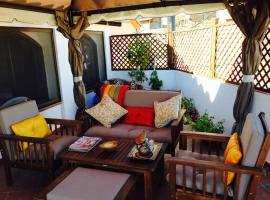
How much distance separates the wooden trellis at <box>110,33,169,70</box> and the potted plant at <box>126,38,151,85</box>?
0.12 meters

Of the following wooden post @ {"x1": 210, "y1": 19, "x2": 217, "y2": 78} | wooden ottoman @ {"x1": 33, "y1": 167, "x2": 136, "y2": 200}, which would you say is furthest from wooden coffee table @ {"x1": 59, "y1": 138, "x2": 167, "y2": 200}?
wooden post @ {"x1": 210, "y1": 19, "x2": 217, "y2": 78}

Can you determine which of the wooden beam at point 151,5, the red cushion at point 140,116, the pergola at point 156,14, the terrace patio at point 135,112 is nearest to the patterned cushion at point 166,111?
the terrace patio at point 135,112

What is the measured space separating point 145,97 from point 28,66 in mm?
2194

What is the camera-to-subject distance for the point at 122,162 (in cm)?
244

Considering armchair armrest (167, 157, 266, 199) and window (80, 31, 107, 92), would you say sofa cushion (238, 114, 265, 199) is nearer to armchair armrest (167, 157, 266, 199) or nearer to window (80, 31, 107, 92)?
armchair armrest (167, 157, 266, 199)

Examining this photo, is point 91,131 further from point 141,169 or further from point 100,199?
point 100,199

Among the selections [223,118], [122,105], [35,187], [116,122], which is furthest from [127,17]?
[35,187]

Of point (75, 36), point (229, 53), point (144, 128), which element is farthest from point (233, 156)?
point (75, 36)

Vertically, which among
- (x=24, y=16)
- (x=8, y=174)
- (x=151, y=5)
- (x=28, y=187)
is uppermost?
(x=151, y=5)

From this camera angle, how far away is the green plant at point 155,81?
254 inches

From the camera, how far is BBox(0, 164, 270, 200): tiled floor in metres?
2.62

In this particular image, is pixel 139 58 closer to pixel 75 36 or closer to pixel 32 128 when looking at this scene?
pixel 75 36

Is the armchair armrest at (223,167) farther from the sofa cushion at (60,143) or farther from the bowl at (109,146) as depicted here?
the sofa cushion at (60,143)

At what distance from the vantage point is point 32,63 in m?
4.27
